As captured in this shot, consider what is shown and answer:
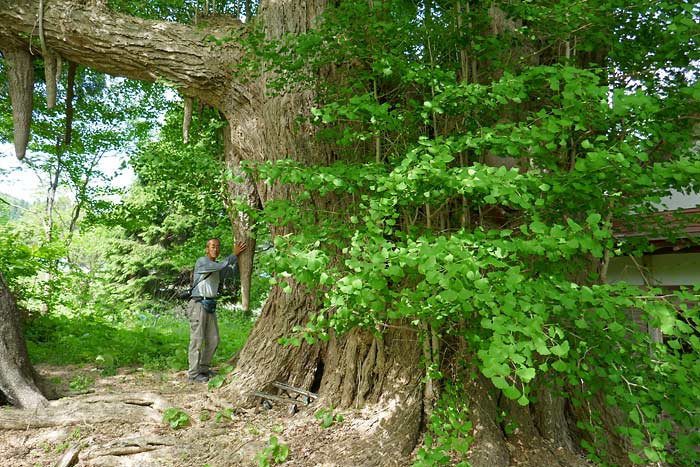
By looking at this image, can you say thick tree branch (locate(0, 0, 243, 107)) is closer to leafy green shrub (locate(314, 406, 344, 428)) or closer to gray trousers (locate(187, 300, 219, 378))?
gray trousers (locate(187, 300, 219, 378))

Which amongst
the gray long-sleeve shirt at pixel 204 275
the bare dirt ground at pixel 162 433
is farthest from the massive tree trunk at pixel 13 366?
the gray long-sleeve shirt at pixel 204 275

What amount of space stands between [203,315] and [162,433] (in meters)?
1.78

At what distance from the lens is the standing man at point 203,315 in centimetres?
571

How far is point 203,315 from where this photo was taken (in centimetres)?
575

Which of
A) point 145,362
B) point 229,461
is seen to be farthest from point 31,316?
point 229,461

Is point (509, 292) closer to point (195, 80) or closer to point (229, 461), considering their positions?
point (229, 461)

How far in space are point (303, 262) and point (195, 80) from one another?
3654mm

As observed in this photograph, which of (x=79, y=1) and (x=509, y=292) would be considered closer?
(x=509, y=292)

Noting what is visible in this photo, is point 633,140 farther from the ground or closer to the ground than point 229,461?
farther from the ground

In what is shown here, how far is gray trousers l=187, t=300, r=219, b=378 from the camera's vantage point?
18.7ft

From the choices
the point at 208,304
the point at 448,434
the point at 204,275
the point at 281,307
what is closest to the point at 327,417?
the point at 448,434

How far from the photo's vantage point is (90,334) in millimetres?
7902

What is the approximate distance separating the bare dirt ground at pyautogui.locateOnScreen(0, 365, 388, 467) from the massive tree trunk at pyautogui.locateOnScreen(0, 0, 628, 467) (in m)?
0.23

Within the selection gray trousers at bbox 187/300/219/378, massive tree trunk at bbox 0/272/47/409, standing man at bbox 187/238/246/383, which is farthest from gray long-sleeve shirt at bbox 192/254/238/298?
massive tree trunk at bbox 0/272/47/409
